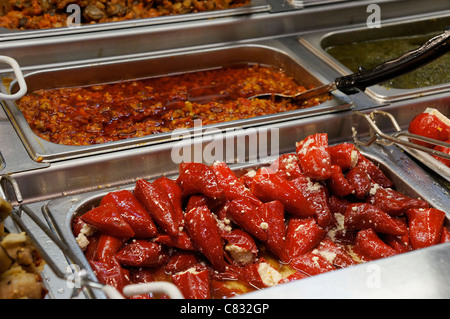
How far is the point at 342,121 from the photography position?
7.70 ft

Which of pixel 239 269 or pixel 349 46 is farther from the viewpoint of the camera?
pixel 349 46

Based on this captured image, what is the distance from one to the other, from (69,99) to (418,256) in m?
1.84

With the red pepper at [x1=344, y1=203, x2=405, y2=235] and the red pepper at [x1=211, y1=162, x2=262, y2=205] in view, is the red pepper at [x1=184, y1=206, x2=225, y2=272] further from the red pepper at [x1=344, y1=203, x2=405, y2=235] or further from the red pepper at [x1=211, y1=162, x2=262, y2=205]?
the red pepper at [x1=344, y1=203, x2=405, y2=235]

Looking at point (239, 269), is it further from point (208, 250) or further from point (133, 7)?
point (133, 7)

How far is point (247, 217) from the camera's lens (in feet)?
5.66

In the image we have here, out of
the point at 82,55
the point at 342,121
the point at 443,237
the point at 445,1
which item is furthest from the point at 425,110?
the point at 82,55

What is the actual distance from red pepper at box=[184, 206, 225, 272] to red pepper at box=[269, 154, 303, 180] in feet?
1.50

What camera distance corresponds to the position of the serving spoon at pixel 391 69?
204cm

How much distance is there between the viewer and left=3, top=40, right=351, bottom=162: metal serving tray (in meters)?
2.02

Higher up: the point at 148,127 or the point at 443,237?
the point at 148,127

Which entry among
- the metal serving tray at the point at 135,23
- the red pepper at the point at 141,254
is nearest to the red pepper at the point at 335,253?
the red pepper at the point at 141,254

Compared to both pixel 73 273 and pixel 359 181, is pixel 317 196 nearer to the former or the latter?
pixel 359 181

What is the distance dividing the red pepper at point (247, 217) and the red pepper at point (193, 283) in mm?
209

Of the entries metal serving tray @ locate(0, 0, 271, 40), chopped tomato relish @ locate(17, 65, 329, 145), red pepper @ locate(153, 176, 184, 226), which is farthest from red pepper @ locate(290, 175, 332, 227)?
A: metal serving tray @ locate(0, 0, 271, 40)
